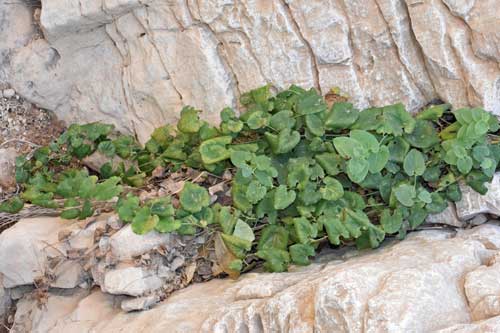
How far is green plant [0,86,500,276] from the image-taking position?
2492 mm

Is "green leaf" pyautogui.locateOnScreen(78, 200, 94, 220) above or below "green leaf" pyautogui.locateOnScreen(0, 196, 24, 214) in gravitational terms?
below

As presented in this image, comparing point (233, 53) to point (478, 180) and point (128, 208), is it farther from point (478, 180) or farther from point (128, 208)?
point (478, 180)

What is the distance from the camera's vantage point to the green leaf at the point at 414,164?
253cm

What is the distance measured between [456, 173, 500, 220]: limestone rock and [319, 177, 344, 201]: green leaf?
56cm

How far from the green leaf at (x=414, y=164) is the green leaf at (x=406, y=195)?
0.08m

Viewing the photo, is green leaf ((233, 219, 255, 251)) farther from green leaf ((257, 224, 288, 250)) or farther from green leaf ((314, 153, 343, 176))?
green leaf ((314, 153, 343, 176))

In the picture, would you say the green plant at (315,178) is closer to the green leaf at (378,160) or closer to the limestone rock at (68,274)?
the green leaf at (378,160)

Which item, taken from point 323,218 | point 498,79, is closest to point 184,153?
point 323,218

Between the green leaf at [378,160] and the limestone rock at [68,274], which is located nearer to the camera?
the green leaf at [378,160]

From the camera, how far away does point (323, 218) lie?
2.51m

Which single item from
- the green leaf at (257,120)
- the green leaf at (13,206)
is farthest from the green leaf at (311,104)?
the green leaf at (13,206)

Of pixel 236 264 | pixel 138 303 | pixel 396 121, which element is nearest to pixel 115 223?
pixel 138 303

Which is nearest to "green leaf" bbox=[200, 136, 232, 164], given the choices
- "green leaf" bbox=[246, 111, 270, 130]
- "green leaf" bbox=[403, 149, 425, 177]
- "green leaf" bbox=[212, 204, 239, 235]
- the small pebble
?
"green leaf" bbox=[246, 111, 270, 130]

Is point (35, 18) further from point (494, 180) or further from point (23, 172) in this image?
point (494, 180)
